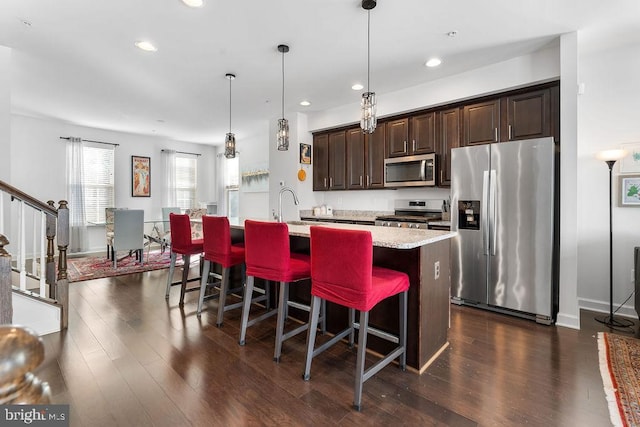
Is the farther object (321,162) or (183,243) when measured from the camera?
(321,162)

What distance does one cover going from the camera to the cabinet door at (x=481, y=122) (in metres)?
3.54

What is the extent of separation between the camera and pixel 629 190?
124 inches

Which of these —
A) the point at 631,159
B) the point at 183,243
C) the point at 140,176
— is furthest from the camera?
the point at 140,176

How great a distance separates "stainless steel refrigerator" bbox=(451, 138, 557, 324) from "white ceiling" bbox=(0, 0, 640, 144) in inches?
41.5

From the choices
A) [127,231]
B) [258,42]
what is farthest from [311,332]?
[127,231]

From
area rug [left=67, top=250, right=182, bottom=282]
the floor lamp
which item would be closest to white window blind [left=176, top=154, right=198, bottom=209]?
area rug [left=67, top=250, right=182, bottom=282]

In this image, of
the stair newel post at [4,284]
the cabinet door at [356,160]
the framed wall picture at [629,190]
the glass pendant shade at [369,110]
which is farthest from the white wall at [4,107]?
the framed wall picture at [629,190]

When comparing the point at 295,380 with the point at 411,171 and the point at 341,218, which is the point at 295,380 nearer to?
the point at 341,218

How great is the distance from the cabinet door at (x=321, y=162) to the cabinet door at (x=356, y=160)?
1.56 ft

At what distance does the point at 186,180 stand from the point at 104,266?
11.4ft

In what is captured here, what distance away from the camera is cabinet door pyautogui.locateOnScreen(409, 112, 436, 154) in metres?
4.05

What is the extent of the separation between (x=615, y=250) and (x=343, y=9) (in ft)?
11.9

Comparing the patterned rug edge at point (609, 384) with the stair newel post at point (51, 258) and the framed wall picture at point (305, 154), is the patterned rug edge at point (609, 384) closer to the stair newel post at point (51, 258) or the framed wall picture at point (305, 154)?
the stair newel post at point (51, 258)

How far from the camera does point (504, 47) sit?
3.08m
